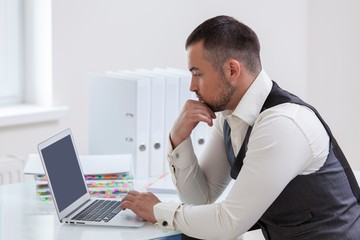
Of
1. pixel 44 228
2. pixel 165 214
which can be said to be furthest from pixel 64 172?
pixel 165 214

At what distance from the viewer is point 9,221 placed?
7.21 feet

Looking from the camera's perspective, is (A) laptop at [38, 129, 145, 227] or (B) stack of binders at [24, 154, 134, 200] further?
(B) stack of binders at [24, 154, 134, 200]

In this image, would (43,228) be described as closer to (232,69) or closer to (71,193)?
(71,193)

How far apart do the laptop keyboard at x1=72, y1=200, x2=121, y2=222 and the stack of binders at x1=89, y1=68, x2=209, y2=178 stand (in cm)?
44

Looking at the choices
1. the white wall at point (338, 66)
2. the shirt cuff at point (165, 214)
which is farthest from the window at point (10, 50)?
the white wall at point (338, 66)

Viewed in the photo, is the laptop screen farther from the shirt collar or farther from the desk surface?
the shirt collar

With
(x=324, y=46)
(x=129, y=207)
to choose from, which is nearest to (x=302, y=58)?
(x=324, y=46)

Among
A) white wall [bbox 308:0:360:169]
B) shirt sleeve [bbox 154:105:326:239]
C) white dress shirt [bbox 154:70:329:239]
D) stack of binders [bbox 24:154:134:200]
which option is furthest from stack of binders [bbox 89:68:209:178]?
white wall [bbox 308:0:360:169]

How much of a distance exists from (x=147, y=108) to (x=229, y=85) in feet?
2.09

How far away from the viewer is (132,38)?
3.72 metres

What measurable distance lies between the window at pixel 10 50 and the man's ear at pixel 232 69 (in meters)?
1.64

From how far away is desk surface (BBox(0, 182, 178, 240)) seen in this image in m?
2.06

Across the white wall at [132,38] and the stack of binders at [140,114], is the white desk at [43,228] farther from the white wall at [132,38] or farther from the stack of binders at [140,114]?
the white wall at [132,38]

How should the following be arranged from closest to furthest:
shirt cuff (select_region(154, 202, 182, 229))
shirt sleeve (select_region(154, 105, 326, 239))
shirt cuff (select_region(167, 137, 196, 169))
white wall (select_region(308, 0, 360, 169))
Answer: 1. shirt sleeve (select_region(154, 105, 326, 239))
2. shirt cuff (select_region(154, 202, 182, 229))
3. shirt cuff (select_region(167, 137, 196, 169))
4. white wall (select_region(308, 0, 360, 169))
